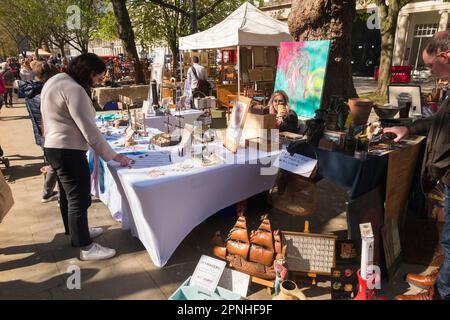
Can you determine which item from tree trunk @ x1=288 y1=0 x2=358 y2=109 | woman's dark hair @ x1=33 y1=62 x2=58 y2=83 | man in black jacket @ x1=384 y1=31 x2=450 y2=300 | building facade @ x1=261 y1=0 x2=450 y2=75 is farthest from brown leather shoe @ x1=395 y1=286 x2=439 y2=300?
building facade @ x1=261 y1=0 x2=450 y2=75

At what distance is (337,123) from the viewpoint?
2551 mm

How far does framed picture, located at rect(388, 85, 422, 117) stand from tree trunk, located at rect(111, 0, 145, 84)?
30.2ft

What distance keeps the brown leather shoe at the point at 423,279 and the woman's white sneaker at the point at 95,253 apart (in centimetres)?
229

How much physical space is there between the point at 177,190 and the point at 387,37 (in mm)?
10394

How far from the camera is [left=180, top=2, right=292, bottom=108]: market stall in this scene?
292 inches

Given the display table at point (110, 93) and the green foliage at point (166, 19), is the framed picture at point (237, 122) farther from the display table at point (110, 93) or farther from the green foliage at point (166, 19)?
the green foliage at point (166, 19)

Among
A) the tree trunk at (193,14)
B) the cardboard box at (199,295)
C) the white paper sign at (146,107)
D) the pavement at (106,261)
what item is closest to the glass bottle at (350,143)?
the pavement at (106,261)

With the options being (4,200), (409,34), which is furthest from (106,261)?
(409,34)

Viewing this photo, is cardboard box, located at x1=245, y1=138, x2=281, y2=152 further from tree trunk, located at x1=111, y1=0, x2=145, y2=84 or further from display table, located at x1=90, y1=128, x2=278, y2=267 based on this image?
tree trunk, located at x1=111, y1=0, x2=145, y2=84

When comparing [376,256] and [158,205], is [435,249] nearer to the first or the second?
[376,256]

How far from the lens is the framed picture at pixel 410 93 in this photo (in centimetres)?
321

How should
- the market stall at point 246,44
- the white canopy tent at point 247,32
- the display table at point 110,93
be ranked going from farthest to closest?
the display table at point 110,93 → the market stall at point 246,44 → the white canopy tent at point 247,32

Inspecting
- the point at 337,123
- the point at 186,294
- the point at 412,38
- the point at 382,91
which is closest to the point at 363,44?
the point at 412,38

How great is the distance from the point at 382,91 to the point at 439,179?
31.3 feet
